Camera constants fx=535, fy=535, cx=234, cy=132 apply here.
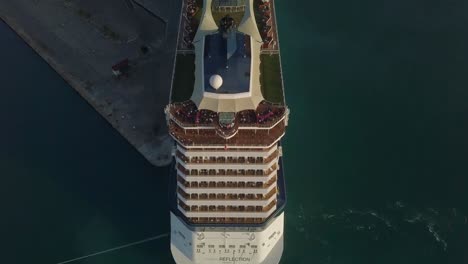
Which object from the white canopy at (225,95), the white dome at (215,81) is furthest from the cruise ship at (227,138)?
the white canopy at (225,95)

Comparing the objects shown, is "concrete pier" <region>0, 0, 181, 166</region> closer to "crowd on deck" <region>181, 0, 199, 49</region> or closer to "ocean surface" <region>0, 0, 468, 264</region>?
"ocean surface" <region>0, 0, 468, 264</region>

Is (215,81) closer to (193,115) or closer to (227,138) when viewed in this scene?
(193,115)

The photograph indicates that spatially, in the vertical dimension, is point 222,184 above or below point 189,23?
below

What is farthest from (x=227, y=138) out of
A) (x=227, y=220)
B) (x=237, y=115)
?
(x=227, y=220)

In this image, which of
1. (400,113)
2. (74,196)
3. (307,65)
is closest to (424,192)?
(400,113)

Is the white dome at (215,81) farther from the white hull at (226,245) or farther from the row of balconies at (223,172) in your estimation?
the white hull at (226,245)

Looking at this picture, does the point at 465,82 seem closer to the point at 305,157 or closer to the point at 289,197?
the point at 305,157
